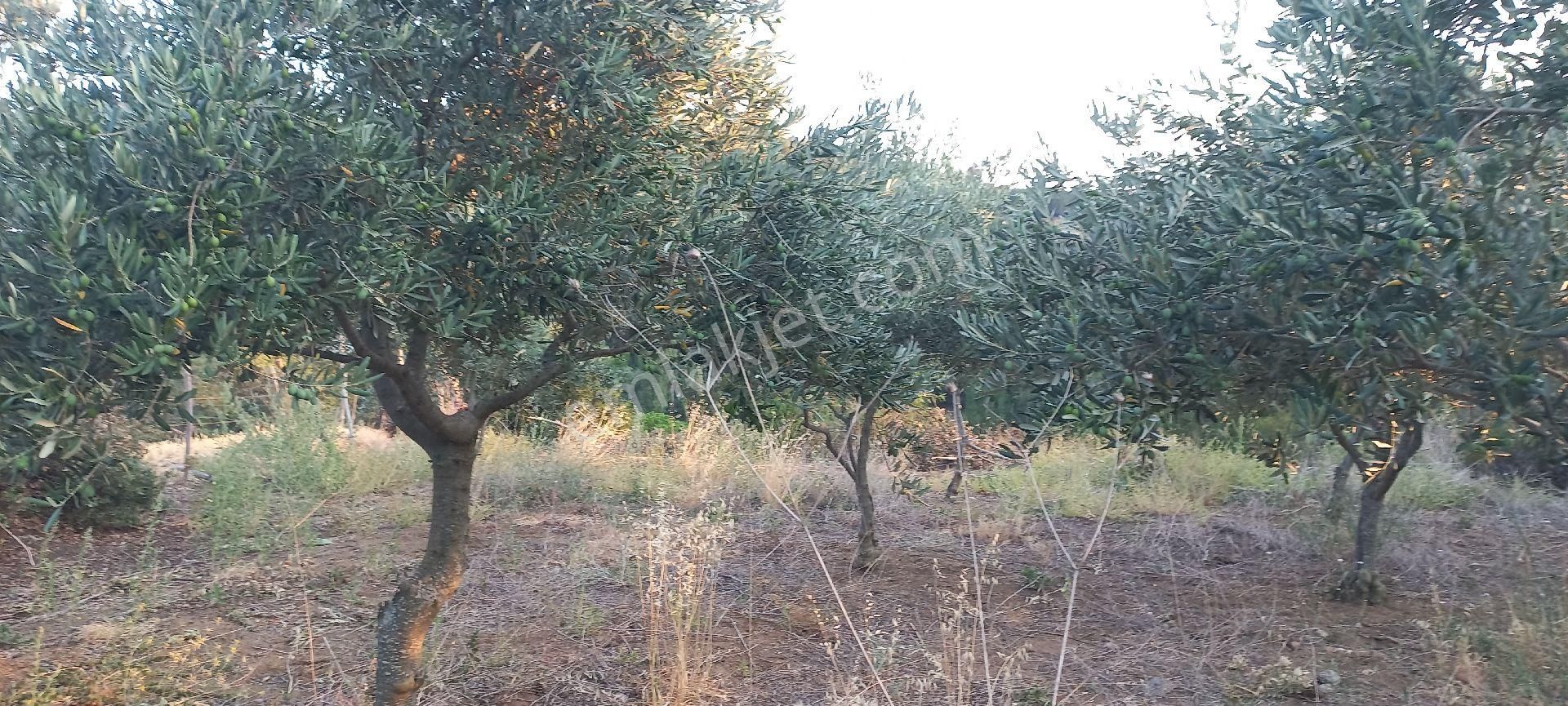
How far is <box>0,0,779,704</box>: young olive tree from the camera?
265 cm

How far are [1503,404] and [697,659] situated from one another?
3524mm

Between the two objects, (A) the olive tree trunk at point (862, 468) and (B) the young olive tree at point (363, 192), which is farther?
(A) the olive tree trunk at point (862, 468)

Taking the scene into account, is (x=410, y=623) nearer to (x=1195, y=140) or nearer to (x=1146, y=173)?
(x=1146, y=173)

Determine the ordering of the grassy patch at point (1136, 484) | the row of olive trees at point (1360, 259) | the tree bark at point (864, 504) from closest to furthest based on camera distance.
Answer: the row of olive trees at point (1360, 259)
the tree bark at point (864, 504)
the grassy patch at point (1136, 484)

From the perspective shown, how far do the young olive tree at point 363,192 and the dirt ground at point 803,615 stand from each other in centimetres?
146

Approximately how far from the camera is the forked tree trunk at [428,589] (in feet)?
13.3

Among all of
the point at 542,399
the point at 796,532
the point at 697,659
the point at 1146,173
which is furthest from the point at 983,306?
the point at 542,399

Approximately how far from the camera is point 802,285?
4203 millimetres

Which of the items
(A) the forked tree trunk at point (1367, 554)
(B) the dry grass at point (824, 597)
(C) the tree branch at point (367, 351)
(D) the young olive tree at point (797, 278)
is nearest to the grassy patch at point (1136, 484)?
(B) the dry grass at point (824, 597)

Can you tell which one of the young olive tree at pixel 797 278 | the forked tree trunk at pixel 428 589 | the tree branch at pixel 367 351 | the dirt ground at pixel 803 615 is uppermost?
the young olive tree at pixel 797 278

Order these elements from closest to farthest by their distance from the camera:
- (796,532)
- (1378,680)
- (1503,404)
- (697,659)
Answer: (1503,404), (697,659), (1378,680), (796,532)

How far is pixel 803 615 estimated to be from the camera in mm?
6312

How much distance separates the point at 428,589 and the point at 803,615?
2.83 metres

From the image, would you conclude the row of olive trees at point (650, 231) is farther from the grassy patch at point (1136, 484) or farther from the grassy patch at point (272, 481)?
the grassy patch at point (1136, 484)
